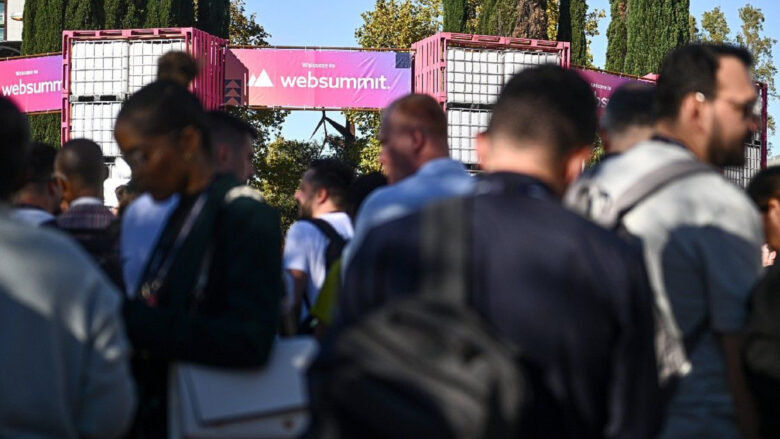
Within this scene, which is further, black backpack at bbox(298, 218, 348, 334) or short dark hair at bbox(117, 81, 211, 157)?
black backpack at bbox(298, 218, 348, 334)

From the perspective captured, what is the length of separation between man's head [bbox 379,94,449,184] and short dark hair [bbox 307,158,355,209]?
2363 millimetres

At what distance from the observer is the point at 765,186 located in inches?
153

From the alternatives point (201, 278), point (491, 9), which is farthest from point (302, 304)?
point (491, 9)

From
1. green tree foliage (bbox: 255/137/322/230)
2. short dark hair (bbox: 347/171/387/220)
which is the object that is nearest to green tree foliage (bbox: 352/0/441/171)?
green tree foliage (bbox: 255/137/322/230)

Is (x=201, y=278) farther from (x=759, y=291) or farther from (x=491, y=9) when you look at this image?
(x=491, y=9)

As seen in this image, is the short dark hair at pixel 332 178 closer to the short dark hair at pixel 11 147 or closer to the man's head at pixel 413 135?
the man's head at pixel 413 135

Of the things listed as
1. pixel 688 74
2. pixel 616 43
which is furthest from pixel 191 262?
pixel 616 43

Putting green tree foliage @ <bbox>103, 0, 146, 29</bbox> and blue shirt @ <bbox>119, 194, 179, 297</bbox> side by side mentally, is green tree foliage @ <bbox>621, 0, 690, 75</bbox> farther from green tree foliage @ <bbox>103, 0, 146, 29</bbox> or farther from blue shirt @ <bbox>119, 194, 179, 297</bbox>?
blue shirt @ <bbox>119, 194, 179, 297</bbox>

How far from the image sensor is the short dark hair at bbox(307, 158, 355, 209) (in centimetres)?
633

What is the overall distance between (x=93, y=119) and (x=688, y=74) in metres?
23.4

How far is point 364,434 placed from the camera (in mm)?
1757

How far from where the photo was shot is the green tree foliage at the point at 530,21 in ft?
94.7


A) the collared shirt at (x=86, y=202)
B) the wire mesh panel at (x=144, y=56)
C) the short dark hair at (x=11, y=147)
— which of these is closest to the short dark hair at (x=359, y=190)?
Result: the collared shirt at (x=86, y=202)

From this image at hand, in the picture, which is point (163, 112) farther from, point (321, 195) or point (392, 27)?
point (392, 27)
